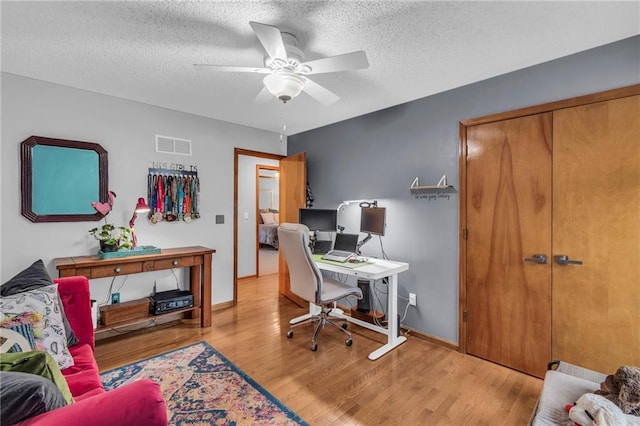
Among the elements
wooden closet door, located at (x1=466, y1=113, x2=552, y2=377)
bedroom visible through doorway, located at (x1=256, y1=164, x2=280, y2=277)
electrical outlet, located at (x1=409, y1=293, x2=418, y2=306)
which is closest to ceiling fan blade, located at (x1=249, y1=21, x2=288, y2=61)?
wooden closet door, located at (x1=466, y1=113, x2=552, y2=377)

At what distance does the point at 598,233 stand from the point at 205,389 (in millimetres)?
2995

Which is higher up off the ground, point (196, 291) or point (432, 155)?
point (432, 155)

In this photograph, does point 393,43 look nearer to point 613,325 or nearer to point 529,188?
point 529,188

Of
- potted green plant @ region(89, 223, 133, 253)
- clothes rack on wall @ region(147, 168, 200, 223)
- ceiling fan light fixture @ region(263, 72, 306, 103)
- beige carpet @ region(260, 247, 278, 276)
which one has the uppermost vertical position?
ceiling fan light fixture @ region(263, 72, 306, 103)

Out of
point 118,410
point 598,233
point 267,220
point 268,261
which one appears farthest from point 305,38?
point 267,220

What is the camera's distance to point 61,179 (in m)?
2.68

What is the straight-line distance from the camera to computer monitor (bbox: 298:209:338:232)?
361cm

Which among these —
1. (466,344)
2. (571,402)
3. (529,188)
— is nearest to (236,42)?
(529,188)

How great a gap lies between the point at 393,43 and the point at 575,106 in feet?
4.63

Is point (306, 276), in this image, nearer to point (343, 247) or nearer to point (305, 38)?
point (343, 247)

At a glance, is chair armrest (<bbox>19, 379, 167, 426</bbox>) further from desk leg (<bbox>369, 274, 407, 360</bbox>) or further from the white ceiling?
desk leg (<bbox>369, 274, 407, 360</bbox>)

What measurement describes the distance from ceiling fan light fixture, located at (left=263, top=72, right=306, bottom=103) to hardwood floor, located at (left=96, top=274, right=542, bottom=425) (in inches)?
82.8

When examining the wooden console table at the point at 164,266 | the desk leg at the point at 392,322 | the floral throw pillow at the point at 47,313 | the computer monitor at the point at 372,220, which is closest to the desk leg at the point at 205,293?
the wooden console table at the point at 164,266

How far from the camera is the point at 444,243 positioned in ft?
9.19
